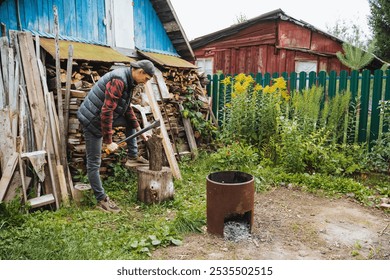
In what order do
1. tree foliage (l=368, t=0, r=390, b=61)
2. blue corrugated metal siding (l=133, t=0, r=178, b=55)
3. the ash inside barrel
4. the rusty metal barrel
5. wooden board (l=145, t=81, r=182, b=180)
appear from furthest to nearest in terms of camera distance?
1. tree foliage (l=368, t=0, r=390, b=61)
2. blue corrugated metal siding (l=133, t=0, r=178, b=55)
3. wooden board (l=145, t=81, r=182, b=180)
4. the ash inside barrel
5. the rusty metal barrel

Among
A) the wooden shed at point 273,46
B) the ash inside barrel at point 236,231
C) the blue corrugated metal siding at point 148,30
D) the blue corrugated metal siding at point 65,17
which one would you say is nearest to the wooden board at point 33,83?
the blue corrugated metal siding at point 65,17

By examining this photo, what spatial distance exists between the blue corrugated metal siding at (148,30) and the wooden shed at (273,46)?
5.16m

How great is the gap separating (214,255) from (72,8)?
518cm

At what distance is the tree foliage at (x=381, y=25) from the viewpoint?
1596 cm

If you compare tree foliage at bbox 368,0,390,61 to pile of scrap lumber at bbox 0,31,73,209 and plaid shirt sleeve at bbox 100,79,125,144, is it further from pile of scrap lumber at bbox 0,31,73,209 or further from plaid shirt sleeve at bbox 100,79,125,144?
pile of scrap lumber at bbox 0,31,73,209

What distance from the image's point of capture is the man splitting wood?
4086 mm

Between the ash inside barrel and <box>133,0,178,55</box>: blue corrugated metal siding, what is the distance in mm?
5115

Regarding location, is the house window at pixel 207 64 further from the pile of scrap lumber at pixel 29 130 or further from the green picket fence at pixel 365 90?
the pile of scrap lumber at pixel 29 130

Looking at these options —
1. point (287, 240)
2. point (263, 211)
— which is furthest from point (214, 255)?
point (263, 211)

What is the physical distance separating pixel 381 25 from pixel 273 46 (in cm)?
789

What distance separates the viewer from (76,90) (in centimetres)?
516

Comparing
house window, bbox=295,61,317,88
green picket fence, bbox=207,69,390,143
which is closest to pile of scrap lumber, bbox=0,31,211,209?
green picket fence, bbox=207,69,390,143

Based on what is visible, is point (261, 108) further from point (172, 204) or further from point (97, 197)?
point (97, 197)

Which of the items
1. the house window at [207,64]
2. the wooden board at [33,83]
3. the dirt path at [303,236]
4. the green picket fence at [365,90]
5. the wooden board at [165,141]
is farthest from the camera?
the house window at [207,64]
